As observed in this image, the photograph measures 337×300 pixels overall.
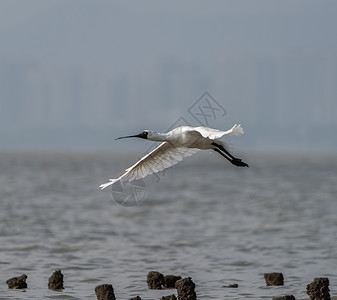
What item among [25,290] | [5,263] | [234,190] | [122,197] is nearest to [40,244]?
[5,263]

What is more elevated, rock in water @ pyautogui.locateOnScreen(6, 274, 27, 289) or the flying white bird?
the flying white bird

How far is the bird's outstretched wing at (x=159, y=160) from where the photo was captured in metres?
22.4

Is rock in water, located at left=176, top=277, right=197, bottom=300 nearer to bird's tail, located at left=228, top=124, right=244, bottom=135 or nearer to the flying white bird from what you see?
the flying white bird

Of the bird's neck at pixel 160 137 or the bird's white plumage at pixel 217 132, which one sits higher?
the bird's neck at pixel 160 137

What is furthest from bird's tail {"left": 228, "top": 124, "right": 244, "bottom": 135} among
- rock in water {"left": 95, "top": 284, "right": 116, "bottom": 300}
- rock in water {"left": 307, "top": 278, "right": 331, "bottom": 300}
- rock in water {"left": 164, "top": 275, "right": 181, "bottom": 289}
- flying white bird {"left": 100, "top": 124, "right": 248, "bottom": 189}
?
rock in water {"left": 164, "top": 275, "right": 181, "bottom": 289}

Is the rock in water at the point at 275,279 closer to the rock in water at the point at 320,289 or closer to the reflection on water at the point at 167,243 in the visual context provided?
the reflection on water at the point at 167,243

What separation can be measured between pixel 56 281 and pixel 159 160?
5024 millimetres

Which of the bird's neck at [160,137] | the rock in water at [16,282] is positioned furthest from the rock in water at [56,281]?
the bird's neck at [160,137]

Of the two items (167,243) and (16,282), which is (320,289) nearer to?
(16,282)

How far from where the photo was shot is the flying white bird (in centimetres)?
1939

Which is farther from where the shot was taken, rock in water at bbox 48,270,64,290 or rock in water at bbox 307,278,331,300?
rock in water at bbox 48,270,64,290

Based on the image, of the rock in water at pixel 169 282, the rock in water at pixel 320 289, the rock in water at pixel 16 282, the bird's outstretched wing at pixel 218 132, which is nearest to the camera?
the bird's outstretched wing at pixel 218 132

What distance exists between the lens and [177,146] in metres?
21.3

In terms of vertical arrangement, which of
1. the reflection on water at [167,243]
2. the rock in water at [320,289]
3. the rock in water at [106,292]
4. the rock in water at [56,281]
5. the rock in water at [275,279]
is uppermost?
the reflection on water at [167,243]
